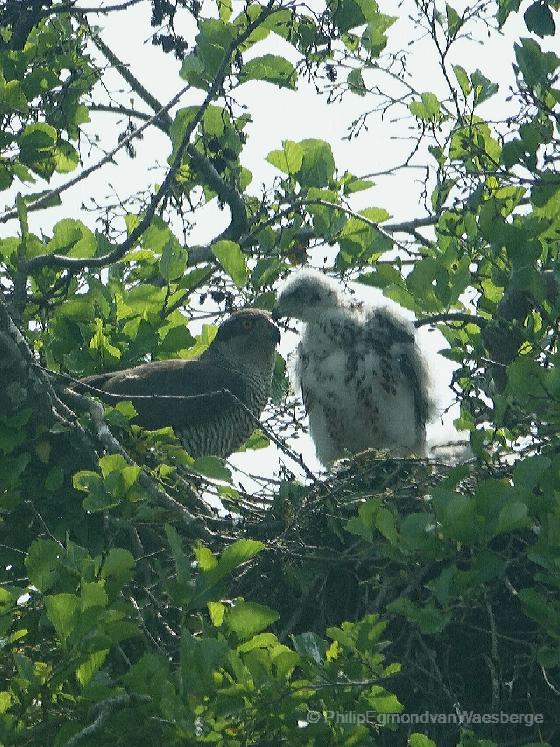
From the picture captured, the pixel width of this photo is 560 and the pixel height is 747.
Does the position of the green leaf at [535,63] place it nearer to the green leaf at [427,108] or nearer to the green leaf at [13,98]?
the green leaf at [427,108]

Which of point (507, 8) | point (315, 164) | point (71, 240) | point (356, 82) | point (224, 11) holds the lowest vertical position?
point (71, 240)

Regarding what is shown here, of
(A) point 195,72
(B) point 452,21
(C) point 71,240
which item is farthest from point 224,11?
(C) point 71,240

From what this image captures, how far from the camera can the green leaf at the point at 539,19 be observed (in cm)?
443

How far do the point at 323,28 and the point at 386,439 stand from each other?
221 centimetres

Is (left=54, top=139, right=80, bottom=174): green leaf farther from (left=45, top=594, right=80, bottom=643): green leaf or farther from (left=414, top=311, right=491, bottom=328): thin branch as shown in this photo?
(left=45, top=594, right=80, bottom=643): green leaf

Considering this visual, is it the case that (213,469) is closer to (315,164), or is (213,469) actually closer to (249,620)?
(249,620)

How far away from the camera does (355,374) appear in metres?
6.73

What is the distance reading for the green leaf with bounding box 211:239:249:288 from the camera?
19.5 feet

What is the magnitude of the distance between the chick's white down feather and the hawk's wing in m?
0.48

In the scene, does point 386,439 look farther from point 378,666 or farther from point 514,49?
point 378,666

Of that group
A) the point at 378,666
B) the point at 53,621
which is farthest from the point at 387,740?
the point at 53,621

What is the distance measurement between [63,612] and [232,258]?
280cm

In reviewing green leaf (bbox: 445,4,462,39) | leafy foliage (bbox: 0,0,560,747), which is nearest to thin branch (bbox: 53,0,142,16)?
leafy foliage (bbox: 0,0,560,747)

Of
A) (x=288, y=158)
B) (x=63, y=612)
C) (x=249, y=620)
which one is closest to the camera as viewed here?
(x=63, y=612)
